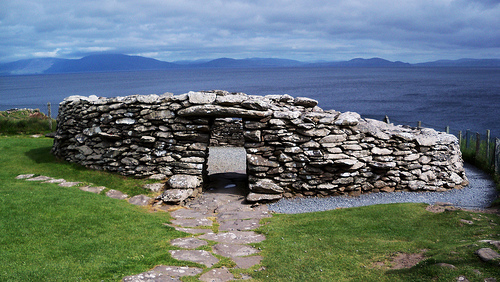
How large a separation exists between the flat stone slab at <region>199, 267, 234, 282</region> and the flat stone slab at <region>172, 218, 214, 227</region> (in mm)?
3660

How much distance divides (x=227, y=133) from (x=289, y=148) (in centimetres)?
1231

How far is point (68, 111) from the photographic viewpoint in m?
16.5

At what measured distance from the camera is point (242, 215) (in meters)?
12.0

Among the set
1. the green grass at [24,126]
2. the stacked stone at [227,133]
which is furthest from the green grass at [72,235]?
the green grass at [24,126]

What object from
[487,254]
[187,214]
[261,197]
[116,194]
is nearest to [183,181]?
[187,214]

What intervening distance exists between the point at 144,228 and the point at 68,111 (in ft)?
30.3

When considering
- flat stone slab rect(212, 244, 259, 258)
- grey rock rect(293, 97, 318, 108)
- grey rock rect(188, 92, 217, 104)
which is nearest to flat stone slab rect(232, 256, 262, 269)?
flat stone slab rect(212, 244, 259, 258)

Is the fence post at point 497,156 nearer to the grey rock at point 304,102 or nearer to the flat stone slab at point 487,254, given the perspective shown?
the grey rock at point 304,102

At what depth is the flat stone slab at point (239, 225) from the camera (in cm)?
1060

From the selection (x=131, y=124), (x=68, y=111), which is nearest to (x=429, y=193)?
(x=131, y=124)

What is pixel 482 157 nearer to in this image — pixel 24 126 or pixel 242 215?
pixel 242 215

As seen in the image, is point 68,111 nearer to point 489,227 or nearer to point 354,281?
point 354,281

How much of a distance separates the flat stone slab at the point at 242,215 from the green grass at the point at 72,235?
1854 mm

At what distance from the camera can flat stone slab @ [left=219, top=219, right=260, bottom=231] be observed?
10.6 metres
